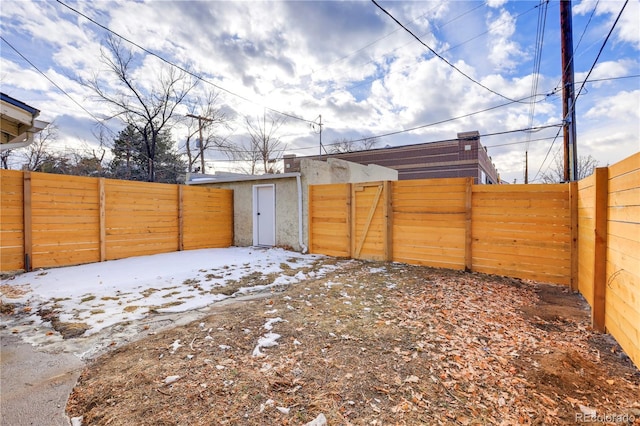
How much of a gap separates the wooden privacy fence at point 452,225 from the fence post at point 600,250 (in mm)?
2051

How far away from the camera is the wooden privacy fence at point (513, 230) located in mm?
2414

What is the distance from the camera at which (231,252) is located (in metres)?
8.04

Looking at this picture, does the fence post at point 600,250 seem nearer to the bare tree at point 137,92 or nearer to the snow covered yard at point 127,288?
the snow covered yard at point 127,288

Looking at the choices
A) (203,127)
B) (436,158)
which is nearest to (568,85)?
(436,158)

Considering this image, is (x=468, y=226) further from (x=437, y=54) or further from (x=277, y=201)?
(x=277, y=201)

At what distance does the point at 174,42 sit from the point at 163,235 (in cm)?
587

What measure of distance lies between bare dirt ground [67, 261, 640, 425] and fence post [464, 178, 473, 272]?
1.87 metres

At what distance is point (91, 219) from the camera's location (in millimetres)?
6250

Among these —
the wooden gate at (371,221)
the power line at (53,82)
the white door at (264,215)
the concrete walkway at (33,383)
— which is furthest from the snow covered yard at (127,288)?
the power line at (53,82)

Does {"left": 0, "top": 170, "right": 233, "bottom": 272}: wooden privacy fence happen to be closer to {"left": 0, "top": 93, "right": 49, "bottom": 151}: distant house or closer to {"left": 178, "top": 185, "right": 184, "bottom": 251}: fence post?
{"left": 178, "top": 185, "right": 184, "bottom": 251}: fence post

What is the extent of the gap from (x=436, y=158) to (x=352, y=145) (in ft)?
28.0

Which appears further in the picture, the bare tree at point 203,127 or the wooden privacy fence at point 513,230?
the bare tree at point 203,127

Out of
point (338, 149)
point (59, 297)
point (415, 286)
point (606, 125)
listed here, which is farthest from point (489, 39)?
point (338, 149)

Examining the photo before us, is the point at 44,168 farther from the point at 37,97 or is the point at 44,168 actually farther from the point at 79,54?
the point at 79,54
